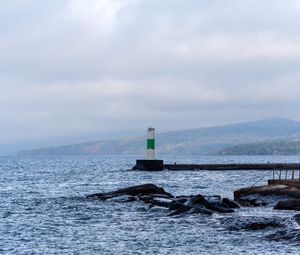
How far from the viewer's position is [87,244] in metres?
32.6

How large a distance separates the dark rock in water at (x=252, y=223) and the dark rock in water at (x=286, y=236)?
2.50 m

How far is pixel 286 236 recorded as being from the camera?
31.7 meters

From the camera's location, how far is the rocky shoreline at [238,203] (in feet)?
114

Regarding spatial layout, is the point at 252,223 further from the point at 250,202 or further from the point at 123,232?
the point at 250,202

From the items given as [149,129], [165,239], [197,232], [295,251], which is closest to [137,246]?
[165,239]

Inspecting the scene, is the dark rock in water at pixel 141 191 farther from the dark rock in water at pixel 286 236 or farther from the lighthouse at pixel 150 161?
the lighthouse at pixel 150 161

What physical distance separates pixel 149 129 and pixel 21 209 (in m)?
55.8

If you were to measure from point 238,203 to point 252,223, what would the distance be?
11086 mm

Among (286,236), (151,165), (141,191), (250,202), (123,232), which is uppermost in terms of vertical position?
(151,165)

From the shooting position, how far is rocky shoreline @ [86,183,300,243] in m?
34.7

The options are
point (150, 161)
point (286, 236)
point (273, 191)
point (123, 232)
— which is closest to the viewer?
point (286, 236)

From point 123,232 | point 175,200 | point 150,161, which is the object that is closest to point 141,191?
point 175,200

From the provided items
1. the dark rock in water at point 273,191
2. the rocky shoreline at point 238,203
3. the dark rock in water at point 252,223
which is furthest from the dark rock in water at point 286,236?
the dark rock in water at point 273,191

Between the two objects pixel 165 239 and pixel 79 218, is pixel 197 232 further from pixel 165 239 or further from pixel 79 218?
pixel 79 218
